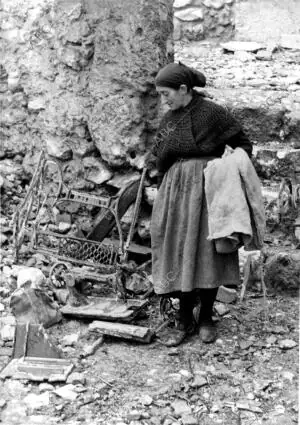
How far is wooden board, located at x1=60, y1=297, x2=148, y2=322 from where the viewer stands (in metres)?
4.52

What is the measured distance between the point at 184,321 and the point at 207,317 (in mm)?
148

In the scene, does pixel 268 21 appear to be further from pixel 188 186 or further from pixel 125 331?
pixel 125 331

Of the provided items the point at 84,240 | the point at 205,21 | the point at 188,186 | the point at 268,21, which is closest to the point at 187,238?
the point at 188,186

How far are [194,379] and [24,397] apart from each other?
937 mm

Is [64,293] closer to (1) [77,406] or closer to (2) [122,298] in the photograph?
(2) [122,298]

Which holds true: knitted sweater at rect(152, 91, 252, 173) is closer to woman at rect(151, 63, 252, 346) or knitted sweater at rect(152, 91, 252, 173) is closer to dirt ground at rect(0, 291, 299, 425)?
woman at rect(151, 63, 252, 346)

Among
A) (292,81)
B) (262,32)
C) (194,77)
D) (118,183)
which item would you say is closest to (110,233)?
(118,183)

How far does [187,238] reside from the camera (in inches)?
166

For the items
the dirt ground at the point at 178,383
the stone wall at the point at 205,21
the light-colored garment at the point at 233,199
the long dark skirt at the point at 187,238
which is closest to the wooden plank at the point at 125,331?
the dirt ground at the point at 178,383

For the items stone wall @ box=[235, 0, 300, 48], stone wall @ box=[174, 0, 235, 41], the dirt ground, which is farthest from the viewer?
stone wall @ box=[174, 0, 235, 41]

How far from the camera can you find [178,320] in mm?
4477

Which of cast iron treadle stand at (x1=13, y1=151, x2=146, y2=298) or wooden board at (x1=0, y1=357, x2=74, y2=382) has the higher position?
cast iron treadle stand at (x1=13, y1=151, x2=146, y2=298)

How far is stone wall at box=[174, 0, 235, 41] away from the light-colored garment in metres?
5.07

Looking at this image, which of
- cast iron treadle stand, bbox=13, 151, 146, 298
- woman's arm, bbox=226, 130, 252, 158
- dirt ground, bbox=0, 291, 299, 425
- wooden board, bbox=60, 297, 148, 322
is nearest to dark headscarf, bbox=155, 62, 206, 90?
woman's arm, bbox=226, 130, 252, 158
